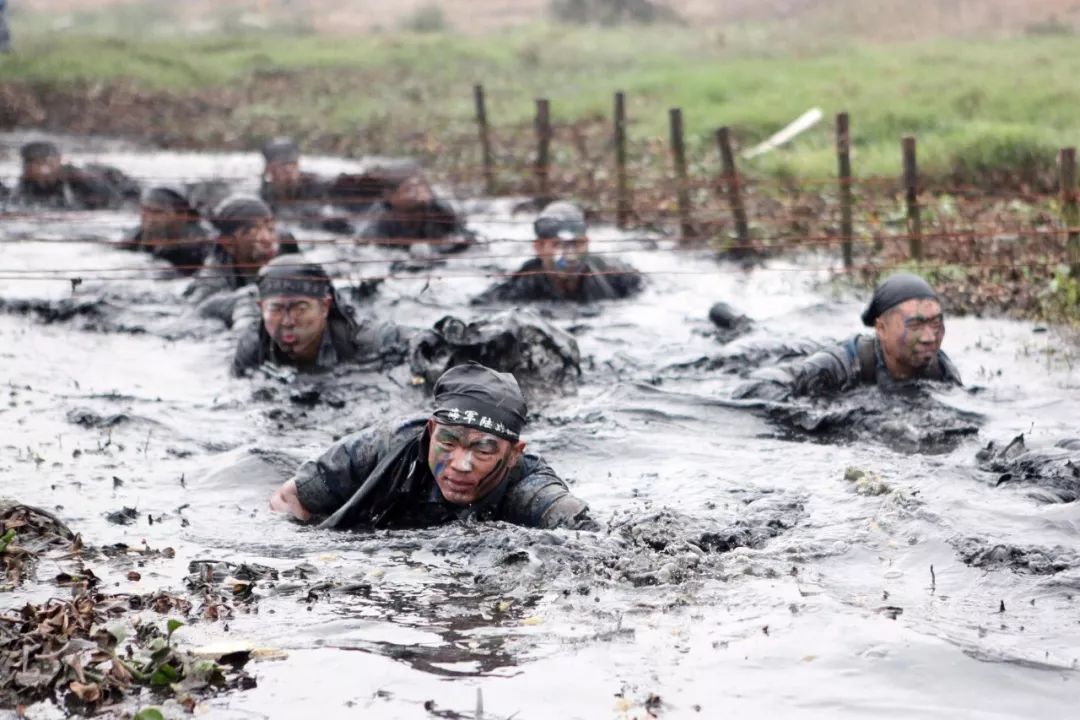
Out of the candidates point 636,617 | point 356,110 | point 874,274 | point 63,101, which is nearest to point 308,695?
point 636,617

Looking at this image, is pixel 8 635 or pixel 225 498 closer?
pixel 8 635

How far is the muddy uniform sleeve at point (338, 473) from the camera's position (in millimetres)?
7785

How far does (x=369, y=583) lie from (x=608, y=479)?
2.74 metres

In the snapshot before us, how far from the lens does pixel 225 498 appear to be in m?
8.70

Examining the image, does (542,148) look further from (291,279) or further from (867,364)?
(867,364)

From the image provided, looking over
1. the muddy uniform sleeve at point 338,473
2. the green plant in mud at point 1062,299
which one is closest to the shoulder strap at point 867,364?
the green plant in mud at point 1062,299

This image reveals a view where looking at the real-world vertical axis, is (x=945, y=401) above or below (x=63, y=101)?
below

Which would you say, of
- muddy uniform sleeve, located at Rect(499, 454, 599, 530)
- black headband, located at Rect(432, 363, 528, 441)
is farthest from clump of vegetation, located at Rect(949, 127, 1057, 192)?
black headband, located at Rect(432, 363, 528, 441)

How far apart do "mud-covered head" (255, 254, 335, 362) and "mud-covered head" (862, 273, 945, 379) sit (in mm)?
4136

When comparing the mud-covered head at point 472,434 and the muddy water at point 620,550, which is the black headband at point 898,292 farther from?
the mud-covered head at point 472,434

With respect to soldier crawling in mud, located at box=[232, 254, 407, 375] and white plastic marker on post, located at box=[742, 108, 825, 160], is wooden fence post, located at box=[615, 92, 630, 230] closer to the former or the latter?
white plastic marker on post, located at box=[742, 108, 825, 160]

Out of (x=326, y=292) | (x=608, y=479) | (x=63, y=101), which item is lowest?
(x=608, y=479)

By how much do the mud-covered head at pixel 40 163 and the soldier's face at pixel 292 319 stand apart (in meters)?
10.3

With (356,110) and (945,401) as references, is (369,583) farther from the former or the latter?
(356,110)
